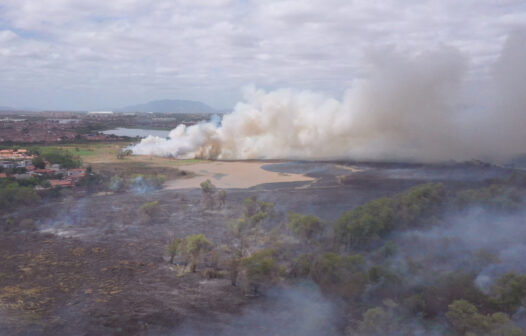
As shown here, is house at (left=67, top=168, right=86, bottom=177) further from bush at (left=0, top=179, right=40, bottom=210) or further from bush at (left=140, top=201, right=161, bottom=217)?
bush at (left=140, top=201, right=161, bottom=217)

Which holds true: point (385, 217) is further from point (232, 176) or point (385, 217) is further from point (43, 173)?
point (43, 173)

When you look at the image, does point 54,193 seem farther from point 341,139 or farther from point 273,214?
point 341,139

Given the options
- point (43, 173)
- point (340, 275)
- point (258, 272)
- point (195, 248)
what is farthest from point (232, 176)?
point (340, 275)

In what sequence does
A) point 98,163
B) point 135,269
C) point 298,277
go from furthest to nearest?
point 98,163
point 135,269
point 298,277

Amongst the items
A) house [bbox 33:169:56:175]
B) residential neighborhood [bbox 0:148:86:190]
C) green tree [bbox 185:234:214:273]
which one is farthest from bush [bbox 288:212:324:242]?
house [bbox 33:169:56:175]

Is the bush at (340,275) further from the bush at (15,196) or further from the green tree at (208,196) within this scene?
the bush at (15,196)

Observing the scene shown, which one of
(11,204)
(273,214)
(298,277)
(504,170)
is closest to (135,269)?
(298,277)

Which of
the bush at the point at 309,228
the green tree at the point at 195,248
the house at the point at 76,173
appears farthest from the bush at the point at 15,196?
the bush at the point at 309,228
